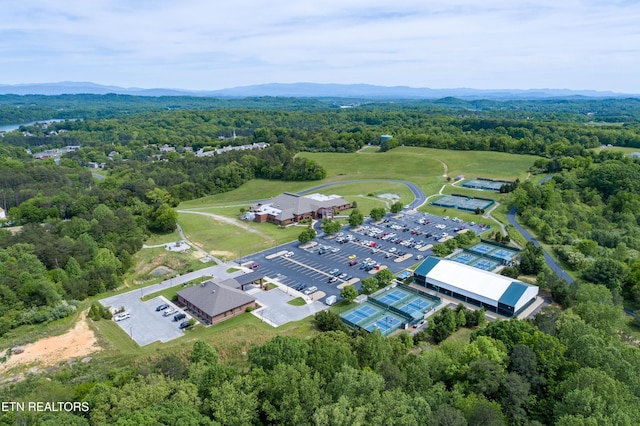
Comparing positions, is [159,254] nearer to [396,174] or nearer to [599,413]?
[599,413]

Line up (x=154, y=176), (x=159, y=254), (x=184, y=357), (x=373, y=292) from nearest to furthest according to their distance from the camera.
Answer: (x=184, y=357) → (x=373, y=292) → (x=159, y=254) → (x=154, y=176)

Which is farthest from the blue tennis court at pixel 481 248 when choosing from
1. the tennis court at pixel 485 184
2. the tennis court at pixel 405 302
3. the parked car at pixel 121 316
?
the parked car at pixel 121 316

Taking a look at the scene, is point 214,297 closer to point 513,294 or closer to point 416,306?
point 416,306

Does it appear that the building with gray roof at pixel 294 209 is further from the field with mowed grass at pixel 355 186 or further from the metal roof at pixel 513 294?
Answer: the metal roof at pixel 513 294

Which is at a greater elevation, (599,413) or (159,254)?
(599,413)

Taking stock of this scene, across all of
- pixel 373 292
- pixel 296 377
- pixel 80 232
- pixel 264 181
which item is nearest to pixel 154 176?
pixel 264 181

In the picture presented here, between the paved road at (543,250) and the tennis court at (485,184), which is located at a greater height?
the tennis court at (485,184)

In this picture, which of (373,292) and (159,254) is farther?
(159,254)

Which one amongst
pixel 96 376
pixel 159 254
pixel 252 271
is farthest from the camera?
pixel 159 254
